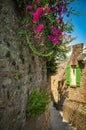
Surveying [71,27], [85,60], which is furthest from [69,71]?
[71,27]

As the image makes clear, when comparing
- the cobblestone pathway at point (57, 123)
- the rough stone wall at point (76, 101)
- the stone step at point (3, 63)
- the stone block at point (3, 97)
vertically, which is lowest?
the cobblestone pathway at point (57, 123)

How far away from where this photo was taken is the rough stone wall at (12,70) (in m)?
4.27

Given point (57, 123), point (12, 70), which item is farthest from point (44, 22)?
point (57, 123)

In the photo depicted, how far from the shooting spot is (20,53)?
5230 mm

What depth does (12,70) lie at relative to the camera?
15.2 ft

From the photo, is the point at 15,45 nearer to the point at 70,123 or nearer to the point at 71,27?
the point at 71,27

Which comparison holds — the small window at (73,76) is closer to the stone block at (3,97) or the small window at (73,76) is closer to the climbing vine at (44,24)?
the climbing vine at (44,24)

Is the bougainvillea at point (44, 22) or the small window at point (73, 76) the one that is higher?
the bougainvillea at point (44, 22)

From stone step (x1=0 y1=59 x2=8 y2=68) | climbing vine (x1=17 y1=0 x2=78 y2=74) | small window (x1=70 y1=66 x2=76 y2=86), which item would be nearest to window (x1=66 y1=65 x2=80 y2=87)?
small window (x1=70 y1=66 x2=76 y2=86)

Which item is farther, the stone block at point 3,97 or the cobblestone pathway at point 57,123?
the cobblestone pathway at point 57,123

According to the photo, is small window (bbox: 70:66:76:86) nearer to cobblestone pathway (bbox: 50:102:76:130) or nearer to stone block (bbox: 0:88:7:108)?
cobblestone pathway (bbox: 50:102:76:130)

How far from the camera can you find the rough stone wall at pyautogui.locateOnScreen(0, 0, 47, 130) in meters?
4.27

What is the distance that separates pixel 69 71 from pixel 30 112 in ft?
41.4

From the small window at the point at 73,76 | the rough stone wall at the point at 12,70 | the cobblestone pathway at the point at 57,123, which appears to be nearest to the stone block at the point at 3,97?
the rough stone wall at the point at 12,70
